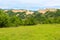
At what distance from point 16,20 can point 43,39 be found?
40393 millimetres

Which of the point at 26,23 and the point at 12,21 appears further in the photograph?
the point at 26,23

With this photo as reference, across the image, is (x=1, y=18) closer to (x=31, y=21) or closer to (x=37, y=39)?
(x=31, y=21)

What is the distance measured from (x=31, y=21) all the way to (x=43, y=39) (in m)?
44.1

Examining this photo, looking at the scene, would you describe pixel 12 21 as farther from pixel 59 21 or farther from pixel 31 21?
pixel 59 21

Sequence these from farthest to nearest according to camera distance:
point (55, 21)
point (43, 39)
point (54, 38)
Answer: point (55, 21), point (54, 38), point (43, 39)

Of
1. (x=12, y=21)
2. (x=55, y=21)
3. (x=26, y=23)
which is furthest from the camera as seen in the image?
(x=55, y=21)

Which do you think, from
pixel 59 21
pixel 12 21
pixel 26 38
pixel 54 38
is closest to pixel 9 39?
pixel 26 38

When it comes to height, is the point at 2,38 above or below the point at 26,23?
above

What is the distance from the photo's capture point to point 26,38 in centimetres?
1948

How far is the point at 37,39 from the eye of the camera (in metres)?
19.4

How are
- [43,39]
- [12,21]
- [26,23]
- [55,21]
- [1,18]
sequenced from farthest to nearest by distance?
[55,21] → [26,23] → [12,21] → [1,18] → [43,39]

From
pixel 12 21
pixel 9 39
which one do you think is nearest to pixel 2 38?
pixel 9 39

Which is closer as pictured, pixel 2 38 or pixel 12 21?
pixel 2 38

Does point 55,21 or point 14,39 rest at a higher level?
point 14,39
